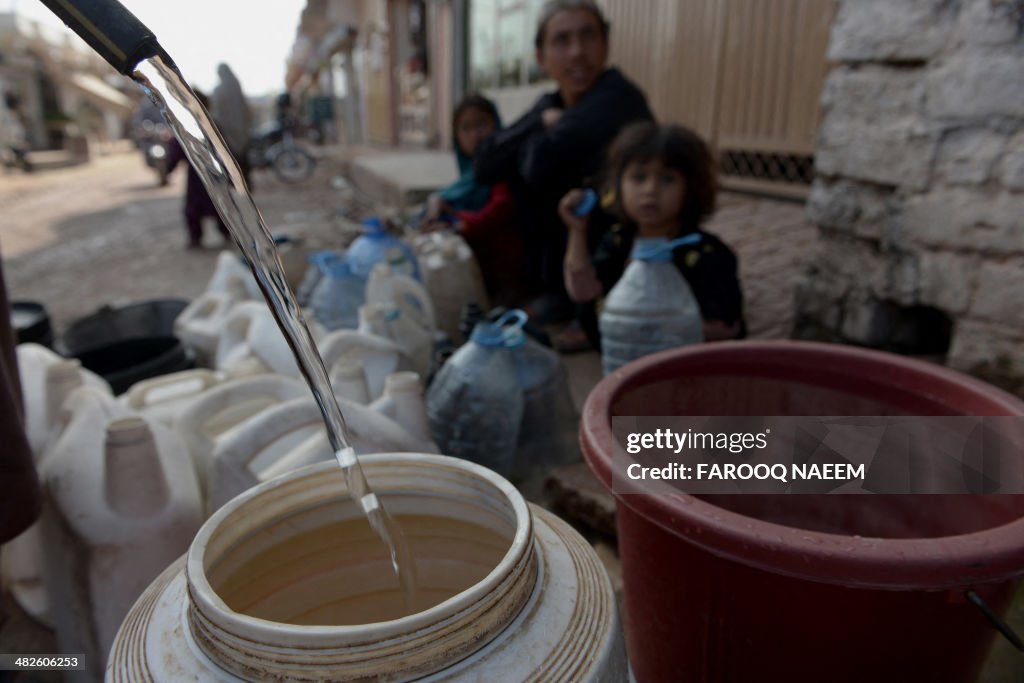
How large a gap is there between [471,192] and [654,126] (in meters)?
1.83

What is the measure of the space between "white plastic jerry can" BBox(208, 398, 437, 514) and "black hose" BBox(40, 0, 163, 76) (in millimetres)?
680

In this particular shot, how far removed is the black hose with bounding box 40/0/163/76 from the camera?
68cm

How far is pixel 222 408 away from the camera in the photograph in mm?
A: 1608

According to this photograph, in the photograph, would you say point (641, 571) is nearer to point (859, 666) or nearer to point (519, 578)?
point (859, 666)

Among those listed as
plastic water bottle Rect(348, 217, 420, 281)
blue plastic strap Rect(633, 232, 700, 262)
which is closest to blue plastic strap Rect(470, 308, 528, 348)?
blue plastic strap Rect(633, 232, 700, 262)

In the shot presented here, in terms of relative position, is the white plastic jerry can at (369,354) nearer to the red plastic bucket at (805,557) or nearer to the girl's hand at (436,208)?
the red plastic bucket at (805,557)

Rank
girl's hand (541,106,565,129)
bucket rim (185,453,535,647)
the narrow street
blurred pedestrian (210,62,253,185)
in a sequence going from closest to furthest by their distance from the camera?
bucket rim (185,453,535,647), girl's hand (541,106,565,129), the narrow street, blurred pedestrian (210,62,253,185)

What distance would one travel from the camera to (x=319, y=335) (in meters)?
2.19

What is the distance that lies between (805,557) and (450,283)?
2.20 m

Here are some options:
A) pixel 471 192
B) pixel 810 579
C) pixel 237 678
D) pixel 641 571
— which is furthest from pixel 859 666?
pixel 471 192

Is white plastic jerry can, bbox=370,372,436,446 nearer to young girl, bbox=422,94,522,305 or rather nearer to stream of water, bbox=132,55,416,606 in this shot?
stream of water, bbox=132,55,416,606

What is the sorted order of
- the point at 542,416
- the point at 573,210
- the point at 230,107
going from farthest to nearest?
the point at 230,107, the point at 573,210, the point at 542,416

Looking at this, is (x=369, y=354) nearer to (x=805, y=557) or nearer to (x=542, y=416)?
(x=542, y=416)

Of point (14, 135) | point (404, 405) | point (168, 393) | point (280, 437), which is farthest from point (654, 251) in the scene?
point (14, 135)
